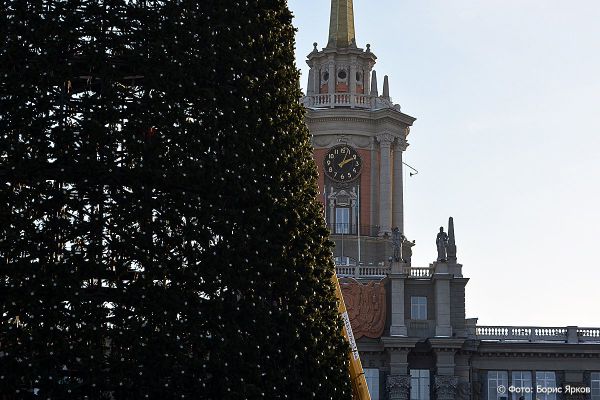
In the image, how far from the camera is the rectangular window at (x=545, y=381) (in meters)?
83.4

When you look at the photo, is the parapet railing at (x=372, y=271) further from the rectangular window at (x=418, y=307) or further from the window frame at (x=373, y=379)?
the window frame at (x=373, y=379)

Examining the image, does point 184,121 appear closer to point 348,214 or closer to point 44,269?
point 44,269

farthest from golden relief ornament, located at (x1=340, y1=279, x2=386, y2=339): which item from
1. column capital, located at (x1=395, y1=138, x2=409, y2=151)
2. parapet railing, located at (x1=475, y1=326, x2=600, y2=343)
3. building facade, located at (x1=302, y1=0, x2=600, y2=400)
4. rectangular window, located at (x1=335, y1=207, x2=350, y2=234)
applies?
column capital, located at (x1=395, y1=138, x2=409, y2=151)

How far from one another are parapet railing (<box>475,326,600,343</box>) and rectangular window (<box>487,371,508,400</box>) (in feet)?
7.28

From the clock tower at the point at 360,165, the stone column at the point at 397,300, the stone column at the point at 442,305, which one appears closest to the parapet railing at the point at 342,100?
the clock tower at the point at 360,165

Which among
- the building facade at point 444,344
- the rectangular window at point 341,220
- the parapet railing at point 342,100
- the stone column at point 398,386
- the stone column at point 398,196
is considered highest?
the parapet railing at point 342,100

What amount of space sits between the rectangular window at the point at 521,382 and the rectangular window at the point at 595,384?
3880 mm

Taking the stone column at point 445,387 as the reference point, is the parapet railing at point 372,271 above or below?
above

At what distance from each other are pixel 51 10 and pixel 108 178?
123 inches

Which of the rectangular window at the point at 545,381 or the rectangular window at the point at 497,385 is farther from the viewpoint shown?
the rectangular window at the point at 497,385

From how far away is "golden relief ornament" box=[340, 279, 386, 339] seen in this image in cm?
8325

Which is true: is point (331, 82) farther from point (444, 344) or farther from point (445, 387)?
point (445, 387)

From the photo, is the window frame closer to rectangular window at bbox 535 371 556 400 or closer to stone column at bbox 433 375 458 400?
stone column at bbox 433 375 458 400

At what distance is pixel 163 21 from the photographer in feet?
76.1
